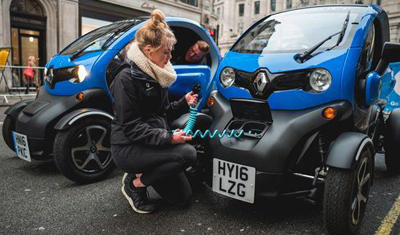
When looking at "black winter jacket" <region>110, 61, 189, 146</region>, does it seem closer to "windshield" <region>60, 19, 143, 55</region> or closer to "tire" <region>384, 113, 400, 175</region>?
"windshield" <region>60, 19, 143, 55</region>

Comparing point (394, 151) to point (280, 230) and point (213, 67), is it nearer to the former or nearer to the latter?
point (280, 230)

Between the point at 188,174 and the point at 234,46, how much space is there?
1.28 metres

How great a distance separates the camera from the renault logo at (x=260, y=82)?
244 centimetres

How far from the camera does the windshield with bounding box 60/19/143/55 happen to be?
3565mm

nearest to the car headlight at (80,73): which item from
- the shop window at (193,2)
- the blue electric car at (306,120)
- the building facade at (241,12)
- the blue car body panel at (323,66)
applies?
the blue electric car at (306,120)

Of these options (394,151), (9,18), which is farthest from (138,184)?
(9,18)

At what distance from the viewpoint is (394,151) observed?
3.50 meters

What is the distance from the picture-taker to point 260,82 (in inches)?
96.9

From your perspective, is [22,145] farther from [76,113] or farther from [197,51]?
[197,51]

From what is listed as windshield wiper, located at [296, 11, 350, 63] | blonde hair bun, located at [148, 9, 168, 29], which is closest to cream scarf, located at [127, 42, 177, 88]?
blonde hair bun, located at [148, 9, 168, 29]

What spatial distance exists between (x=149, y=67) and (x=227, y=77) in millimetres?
730

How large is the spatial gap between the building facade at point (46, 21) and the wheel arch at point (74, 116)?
38.2 ft

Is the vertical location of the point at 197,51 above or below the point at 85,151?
above

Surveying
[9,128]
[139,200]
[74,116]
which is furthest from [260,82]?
[9,128]
